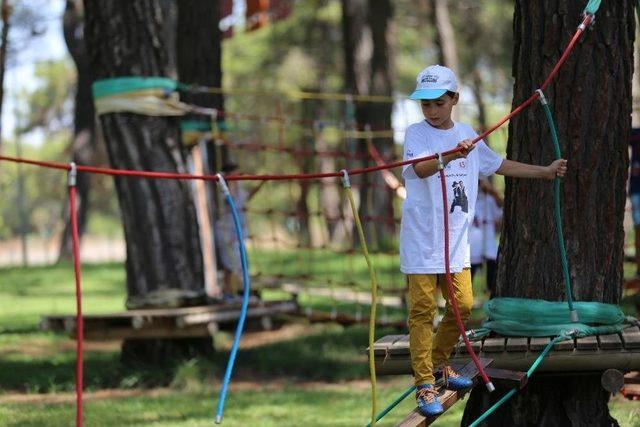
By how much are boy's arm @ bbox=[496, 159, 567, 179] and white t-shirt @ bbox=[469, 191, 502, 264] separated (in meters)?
4.11

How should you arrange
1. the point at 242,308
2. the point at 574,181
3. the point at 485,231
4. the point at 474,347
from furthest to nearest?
the point at 485,231 → the point at 574,181 → the point at 474,347 → the point at 242,308

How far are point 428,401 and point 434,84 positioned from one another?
51.5 inches

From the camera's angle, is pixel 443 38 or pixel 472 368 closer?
pixel 472 368

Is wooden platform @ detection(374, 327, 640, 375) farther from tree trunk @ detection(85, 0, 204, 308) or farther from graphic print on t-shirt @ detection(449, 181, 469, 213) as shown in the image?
tree trunk @ detection(85, 0, 204, 308)

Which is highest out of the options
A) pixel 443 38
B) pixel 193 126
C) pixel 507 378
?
pixel 443 38

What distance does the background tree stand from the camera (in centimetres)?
929

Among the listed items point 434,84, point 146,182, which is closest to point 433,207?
point 434,84

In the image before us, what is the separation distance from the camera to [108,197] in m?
62.1

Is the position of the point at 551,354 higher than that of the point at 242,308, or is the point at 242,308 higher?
the point at 242,308

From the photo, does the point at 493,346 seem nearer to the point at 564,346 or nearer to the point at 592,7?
the point at 564,346

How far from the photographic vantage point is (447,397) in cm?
534

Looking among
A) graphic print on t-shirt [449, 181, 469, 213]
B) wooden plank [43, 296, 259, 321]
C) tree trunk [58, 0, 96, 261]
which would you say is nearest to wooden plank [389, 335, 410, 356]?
graphic print on t-shirt [449, 181, 469, 213]

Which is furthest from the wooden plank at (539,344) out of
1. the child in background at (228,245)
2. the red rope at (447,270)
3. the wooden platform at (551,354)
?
the child in background at (228,245)

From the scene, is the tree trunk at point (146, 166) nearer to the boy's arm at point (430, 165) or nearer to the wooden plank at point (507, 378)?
the wooden plank at point (507, 378)
